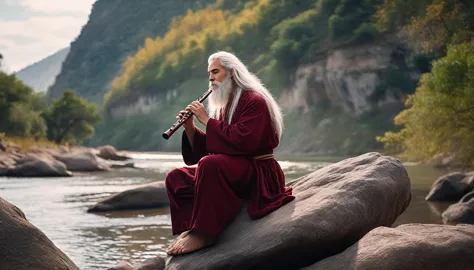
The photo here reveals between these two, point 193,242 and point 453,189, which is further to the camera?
point 453,189

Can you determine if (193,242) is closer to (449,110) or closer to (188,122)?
(188,122)

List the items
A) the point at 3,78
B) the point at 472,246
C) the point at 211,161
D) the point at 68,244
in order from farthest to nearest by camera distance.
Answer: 1. the point at 3,78
2. the point at 68,244
3. the point at 211,161
4. the point at 472,246

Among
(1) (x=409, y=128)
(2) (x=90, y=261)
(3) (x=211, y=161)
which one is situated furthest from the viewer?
(1) (x=409, y=128)

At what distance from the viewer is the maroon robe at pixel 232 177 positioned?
22.2ft

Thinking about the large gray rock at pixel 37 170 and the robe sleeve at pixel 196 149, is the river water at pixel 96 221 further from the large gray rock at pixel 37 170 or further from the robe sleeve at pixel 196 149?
the large gray rock at pixel 37 170

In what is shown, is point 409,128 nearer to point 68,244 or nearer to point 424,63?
point 68,244

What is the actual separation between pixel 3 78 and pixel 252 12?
2096 inches

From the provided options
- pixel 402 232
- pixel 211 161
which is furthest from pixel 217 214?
pixel 402 232

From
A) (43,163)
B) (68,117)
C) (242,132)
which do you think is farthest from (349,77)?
(242,132)

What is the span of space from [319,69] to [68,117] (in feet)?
88.2

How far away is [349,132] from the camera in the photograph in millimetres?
69500

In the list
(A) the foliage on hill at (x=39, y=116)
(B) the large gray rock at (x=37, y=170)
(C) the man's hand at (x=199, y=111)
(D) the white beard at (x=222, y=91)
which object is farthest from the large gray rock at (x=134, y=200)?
(A) the foliage on hill at (x=39, y=116)

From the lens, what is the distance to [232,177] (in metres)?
6.82

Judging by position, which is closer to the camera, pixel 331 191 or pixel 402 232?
pixel 402 232
